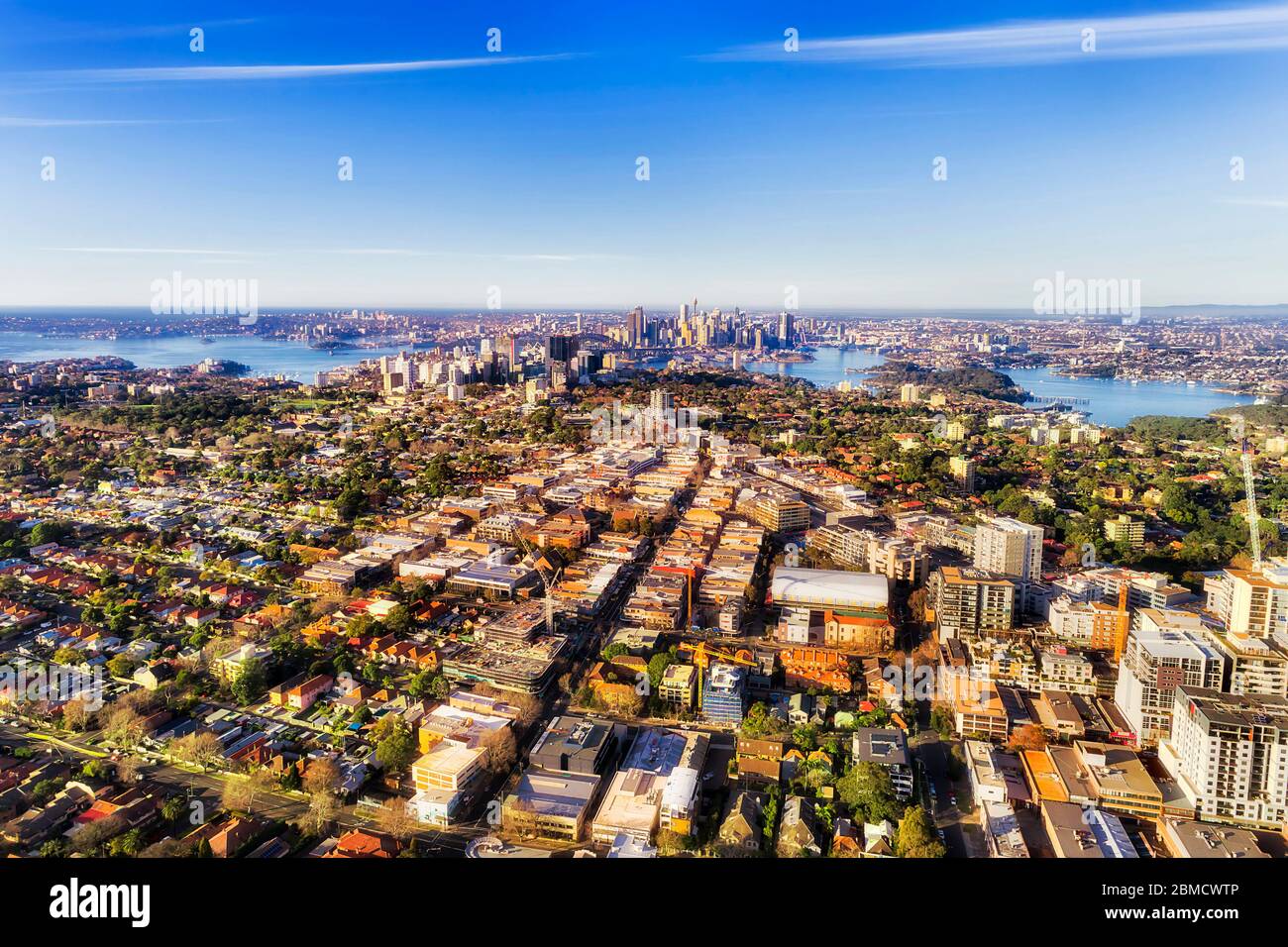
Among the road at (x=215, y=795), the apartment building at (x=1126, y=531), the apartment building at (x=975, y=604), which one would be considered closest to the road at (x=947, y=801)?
the apartment building at (x=975, y=604)

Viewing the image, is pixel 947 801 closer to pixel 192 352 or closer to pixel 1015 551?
pixel 1015 551

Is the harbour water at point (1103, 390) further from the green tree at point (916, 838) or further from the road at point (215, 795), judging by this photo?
the road at point (215, 795)

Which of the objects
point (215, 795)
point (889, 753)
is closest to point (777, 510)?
point (889, 753)

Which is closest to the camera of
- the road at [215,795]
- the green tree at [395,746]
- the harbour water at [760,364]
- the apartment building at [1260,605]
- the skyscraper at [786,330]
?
the road at [215,795]

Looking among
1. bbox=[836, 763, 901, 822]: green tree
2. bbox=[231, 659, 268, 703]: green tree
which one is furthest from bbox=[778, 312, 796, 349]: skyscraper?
bbox=[836, 763, 901, 822]: green tree

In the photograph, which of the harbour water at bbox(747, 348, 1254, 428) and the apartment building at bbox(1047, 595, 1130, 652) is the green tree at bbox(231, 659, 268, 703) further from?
the harbour water at bbox(747, 348, 1254, 428)

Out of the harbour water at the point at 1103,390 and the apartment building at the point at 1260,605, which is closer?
the apartment building at the point at 1260,605
